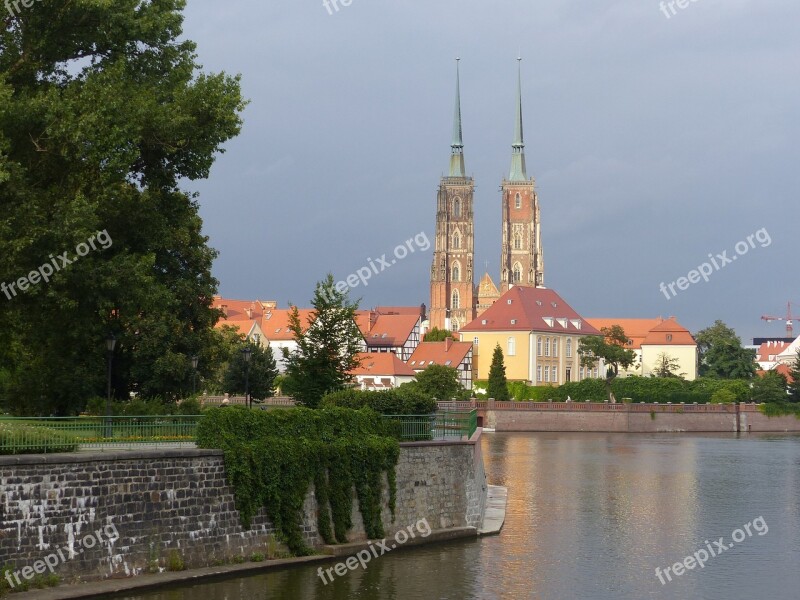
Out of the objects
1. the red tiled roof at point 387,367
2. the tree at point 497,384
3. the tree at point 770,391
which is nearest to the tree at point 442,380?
the tree at point 497,384

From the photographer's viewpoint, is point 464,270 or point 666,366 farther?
point 464,270

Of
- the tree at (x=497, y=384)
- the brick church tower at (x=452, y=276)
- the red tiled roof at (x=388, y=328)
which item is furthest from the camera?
the brick church tower at (x=452, y=276)

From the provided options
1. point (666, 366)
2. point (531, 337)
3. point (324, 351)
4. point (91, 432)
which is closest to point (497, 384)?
point (531, 337)

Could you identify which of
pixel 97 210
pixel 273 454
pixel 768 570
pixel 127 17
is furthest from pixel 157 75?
pixel 768 570

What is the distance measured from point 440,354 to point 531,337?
10.1 meters

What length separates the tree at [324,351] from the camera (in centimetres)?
4228

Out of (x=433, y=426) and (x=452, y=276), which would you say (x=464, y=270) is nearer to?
(x=452, y=276)

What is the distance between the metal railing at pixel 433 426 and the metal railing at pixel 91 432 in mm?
6144

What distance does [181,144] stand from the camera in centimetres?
3291

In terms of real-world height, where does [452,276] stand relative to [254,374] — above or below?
above

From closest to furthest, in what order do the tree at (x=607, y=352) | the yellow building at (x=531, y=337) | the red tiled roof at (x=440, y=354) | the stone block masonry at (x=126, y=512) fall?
the stone block masonry at (x=126, y=512)
the tree at (x=607, y=352)
the red tiled roof at (x=440, y=354)
the yellow building at (x=531, y=337)

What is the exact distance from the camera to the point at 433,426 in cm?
3300

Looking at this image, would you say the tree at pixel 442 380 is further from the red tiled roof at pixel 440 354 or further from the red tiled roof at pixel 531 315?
the red tiled roof at pixel 531 315

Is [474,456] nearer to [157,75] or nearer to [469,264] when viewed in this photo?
[157,75]
